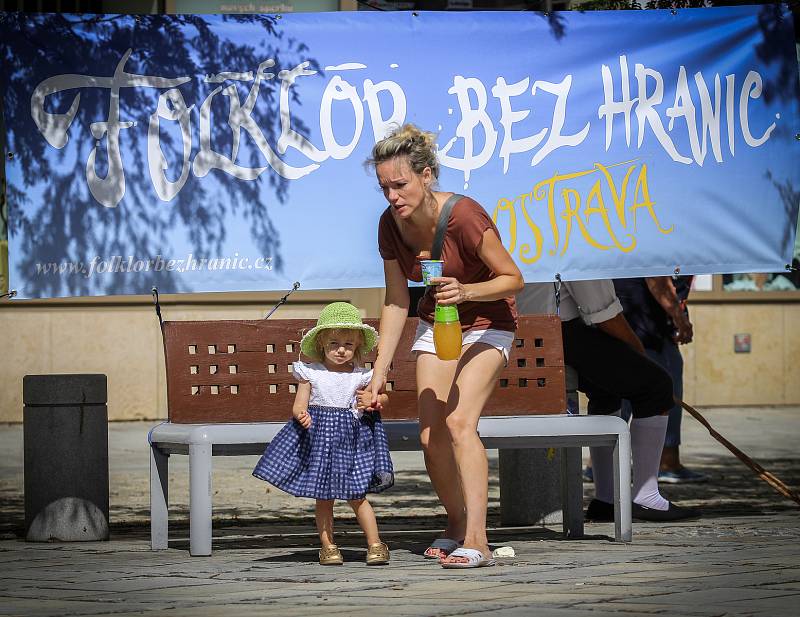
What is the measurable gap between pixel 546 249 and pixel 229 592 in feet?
9.59

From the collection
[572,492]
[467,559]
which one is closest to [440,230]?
[467,559]

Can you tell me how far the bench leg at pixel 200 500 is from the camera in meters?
6.94

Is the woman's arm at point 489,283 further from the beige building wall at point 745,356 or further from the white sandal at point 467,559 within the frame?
the beige building wall at point 745,356

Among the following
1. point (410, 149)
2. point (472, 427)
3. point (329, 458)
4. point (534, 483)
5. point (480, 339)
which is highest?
point (410, 149)

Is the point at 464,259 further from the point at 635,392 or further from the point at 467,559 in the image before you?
the point at 635,392

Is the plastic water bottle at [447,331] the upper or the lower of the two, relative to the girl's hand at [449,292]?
lower

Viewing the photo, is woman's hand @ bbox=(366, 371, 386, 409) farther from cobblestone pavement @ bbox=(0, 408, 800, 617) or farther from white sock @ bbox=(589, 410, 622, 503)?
white sock @ bbox=(589, 410, 622, 503)

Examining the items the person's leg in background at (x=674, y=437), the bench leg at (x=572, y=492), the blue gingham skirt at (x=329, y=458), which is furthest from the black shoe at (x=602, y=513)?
the blue gingham skirt at (x=329, y=458)

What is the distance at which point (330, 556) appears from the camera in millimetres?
6652

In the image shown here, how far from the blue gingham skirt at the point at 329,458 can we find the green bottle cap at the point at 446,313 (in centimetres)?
66

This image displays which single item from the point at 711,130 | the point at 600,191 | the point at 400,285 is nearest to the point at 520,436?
the point at 400,285

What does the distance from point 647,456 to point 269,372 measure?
209 cm

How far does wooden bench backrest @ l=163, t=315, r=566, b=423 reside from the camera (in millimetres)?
7461

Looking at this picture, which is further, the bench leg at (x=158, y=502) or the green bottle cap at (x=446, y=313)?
the bench leg at (x=158, y=502)
